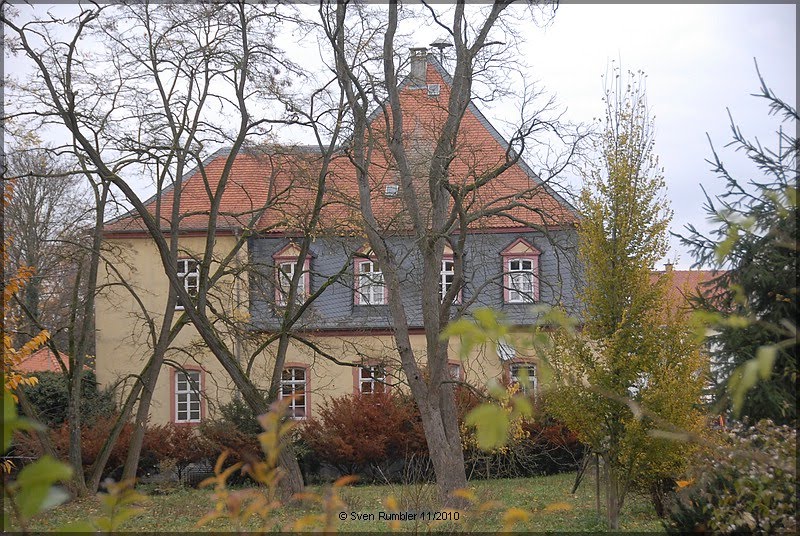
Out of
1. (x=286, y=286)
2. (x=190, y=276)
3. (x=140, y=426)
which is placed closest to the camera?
(x=140, y=426)

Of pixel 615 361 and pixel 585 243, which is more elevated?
pixel 585 243

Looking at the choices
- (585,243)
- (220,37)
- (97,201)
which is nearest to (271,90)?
(220,37)

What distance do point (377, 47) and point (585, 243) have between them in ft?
19.3

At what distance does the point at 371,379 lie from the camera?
22.0m

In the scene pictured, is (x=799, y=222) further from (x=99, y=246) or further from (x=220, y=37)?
(x=99, y=246)

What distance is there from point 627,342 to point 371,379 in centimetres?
974

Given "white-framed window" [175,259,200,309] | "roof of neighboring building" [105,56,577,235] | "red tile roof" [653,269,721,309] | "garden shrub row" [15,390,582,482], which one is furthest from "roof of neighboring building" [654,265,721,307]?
"white-framed window" [175,259,200,309]

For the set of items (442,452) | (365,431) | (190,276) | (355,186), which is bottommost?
(365,431)

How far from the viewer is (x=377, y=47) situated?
17.0m

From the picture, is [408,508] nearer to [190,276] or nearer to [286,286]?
[286,286]

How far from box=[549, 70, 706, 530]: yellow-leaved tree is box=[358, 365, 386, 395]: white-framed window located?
15.5 feet

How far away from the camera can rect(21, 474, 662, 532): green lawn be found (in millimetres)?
10656

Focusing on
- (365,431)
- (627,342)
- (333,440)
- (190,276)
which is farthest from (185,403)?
(627,342)

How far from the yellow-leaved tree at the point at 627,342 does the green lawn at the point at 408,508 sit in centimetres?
114
